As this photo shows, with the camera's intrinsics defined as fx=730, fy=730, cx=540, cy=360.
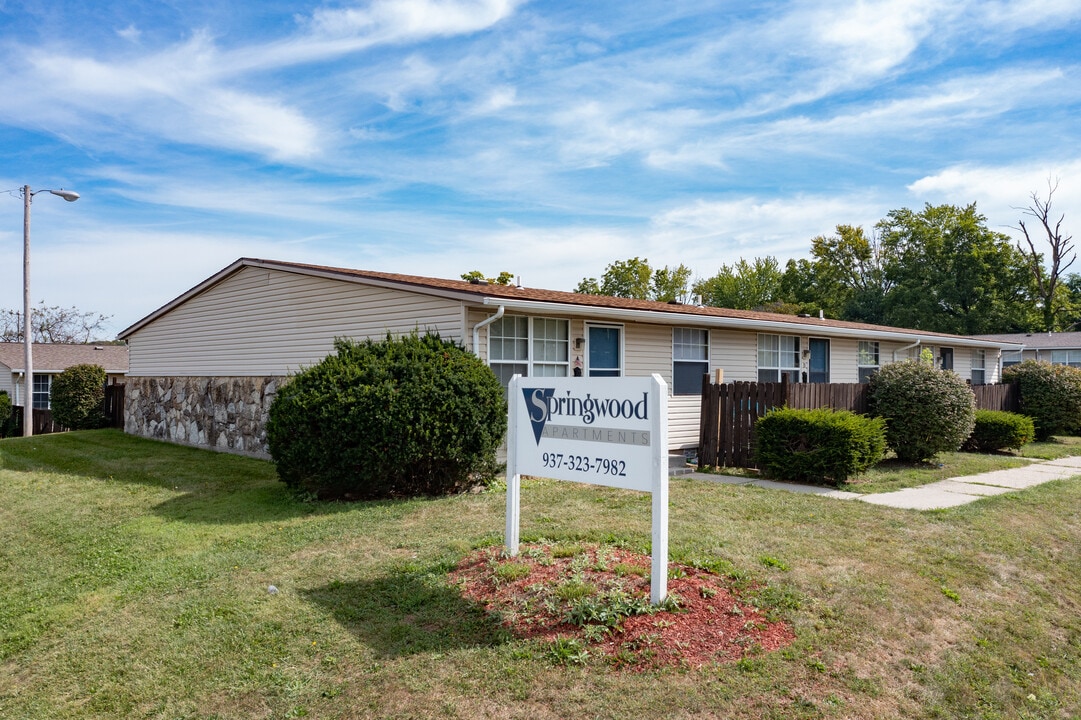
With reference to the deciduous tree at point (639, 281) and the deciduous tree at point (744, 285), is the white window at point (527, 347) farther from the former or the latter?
the deciduous tree at point (744, 285)

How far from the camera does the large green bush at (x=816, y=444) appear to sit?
30.6ft

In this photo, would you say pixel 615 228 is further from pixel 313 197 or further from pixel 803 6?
pixel 803 6

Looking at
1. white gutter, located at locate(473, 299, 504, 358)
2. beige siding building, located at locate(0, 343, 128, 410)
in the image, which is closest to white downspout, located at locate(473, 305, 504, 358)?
white gutter, located at locate(473, 299, 504, 358)

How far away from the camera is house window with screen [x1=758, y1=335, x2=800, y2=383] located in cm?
1502

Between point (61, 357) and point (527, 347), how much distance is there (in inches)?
963

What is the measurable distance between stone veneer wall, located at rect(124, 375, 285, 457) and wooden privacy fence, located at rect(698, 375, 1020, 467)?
7293 millimetres

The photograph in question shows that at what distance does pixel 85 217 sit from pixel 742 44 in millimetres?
19729

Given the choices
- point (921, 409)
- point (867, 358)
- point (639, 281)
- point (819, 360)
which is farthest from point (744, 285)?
point (921, 409)

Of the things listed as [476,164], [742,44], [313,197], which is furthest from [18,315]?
[742,44]

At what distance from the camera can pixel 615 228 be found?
30547 millimetres

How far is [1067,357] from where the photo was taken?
33.0m

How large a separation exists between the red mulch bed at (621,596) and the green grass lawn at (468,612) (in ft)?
0.48

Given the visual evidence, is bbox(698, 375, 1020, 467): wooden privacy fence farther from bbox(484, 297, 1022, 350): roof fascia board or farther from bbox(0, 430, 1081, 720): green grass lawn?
bbox(0, 430, 1081, 720): green grass lawn

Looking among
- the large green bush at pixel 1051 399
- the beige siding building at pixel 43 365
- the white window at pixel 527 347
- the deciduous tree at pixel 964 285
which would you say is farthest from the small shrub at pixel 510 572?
the deciduous tree at pixel 964 285
